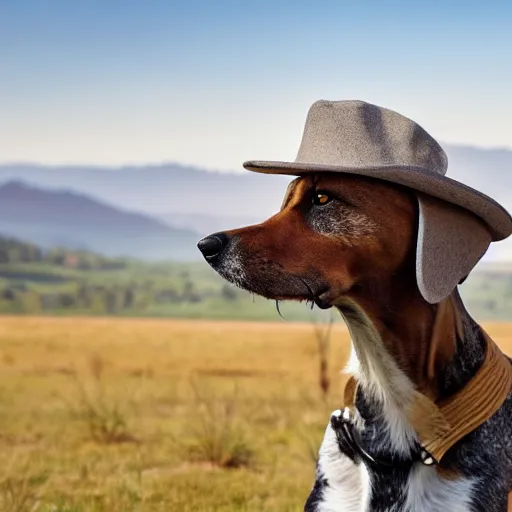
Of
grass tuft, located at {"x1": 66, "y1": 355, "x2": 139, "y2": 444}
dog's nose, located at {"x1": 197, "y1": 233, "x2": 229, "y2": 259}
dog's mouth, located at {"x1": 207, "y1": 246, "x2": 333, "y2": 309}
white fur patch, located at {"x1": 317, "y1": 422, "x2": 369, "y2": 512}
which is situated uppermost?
dog's nose, located at {"x1": 197, "y1": 233, "x2": 229, "y2": 259}

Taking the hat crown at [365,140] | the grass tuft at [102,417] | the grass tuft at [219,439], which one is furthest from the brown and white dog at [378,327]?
the grass tuft at [102,417]

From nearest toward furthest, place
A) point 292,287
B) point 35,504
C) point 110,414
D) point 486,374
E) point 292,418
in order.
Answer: point 292,287 → point 486,374 → point 35,504 → point 110,414 → point 292,418

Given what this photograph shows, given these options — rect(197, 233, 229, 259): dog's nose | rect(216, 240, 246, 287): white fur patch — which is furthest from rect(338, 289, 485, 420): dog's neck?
rect(197, 233, 229, 259): dog's nose

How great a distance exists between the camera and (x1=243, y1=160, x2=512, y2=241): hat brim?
460cm

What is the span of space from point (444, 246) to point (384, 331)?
0.40m

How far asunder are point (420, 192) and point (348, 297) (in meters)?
0.50

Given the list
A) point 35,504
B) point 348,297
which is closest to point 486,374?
point 348,297

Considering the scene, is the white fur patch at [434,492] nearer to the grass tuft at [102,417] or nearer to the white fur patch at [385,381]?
the white fur patch at [385,381]

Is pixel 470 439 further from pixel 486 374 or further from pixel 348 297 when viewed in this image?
pixel 348 297

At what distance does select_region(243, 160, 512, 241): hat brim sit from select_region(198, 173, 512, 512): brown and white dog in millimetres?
65

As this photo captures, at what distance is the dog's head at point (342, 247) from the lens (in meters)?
4.51

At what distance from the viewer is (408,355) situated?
→ 4723 millimetres

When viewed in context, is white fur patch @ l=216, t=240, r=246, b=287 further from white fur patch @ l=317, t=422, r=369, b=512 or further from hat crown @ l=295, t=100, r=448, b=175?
white fur patch @ l=317, t=422, r=369, b=512

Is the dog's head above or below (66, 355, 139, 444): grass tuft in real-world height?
above
